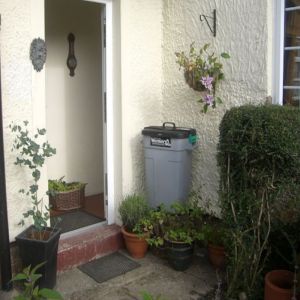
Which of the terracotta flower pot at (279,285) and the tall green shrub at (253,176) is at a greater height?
the tall green shrub at (253,176)

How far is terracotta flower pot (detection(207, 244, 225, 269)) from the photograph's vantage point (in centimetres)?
412

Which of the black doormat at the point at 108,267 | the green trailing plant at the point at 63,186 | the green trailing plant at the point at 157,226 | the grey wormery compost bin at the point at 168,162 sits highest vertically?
the grey wormery compost bin at the point at 168,162

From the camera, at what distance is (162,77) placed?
512cm

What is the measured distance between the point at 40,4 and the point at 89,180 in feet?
10.0

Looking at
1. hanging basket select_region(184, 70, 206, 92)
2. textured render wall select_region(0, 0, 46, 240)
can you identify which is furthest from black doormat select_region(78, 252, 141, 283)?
hanging basket select_region(184, 70, 206, 92)

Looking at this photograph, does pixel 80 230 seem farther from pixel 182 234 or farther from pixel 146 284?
pixel 182 234

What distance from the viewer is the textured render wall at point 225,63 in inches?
163

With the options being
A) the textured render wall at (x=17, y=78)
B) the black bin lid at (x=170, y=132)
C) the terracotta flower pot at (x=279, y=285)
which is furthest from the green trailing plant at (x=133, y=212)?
the terracotta flower pot at (x=279, y=285)

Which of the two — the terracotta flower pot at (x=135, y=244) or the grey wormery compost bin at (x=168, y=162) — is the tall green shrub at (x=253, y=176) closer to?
the grey wormery compost bin at (x=168, y=162)

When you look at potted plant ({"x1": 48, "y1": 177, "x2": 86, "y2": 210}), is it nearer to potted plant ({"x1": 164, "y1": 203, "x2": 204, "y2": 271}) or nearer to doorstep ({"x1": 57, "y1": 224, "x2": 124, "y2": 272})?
doorstep ({"x1": 57, "y1": 224, "x2": 124, "y2": 272})

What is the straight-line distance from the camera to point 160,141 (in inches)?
180

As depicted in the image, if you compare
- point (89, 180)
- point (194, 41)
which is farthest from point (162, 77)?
point (89, 180)

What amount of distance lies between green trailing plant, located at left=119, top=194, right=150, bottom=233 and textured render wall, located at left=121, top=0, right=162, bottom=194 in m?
0.32

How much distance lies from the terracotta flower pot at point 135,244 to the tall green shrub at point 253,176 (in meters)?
1.06
